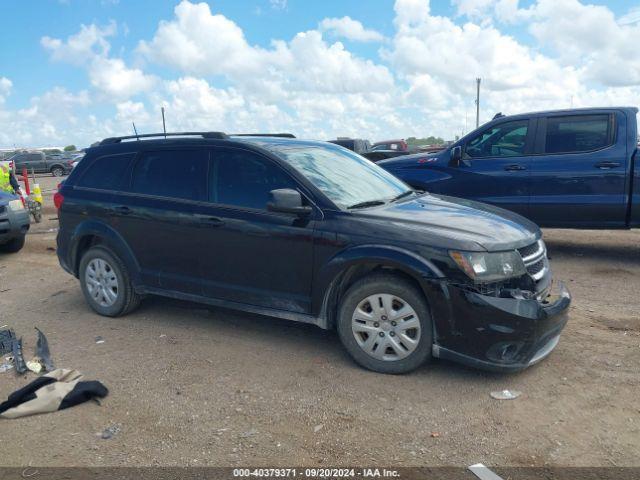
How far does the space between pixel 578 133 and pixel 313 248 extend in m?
4.76

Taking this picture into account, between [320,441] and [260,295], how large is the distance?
1536mm

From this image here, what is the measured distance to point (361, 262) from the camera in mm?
3877

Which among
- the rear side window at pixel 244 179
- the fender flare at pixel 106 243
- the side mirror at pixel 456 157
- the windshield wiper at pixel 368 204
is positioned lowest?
the fender flare at pixel 106 243

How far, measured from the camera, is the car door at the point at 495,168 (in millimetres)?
7309

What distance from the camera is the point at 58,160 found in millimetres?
37000

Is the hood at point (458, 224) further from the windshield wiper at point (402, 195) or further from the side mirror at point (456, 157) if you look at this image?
the side mirror at point (456, 157)

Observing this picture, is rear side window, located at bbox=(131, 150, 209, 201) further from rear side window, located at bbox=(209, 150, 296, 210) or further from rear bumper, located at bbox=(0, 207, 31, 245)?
rear bumper, located at bbox=(0, 207, 31, 245)

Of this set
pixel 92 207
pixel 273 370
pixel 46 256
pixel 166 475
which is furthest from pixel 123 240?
pixel 46 256

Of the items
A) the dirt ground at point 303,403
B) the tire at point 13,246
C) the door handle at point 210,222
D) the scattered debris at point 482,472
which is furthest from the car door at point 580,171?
the tire at point 13,246

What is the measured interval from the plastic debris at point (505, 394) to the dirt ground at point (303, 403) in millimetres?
51

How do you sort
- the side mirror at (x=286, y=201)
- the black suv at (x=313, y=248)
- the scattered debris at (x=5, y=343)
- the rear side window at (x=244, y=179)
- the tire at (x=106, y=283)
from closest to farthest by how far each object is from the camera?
the black suv at (x=313, y=248) < the side mirror at (x=286, y=201) < the rear side window at (x=244, y=179) < the scattered debris at (x=5, y=343) < the tire at (x=106, y=283)

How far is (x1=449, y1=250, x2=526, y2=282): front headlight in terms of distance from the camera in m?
3.56

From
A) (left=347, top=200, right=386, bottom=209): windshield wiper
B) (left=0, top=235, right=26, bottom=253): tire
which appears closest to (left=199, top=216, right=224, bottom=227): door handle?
(left=347, top=200, right=386, bottom=209): windshield wiper

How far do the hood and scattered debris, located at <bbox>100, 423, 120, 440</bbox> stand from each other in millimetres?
2151
